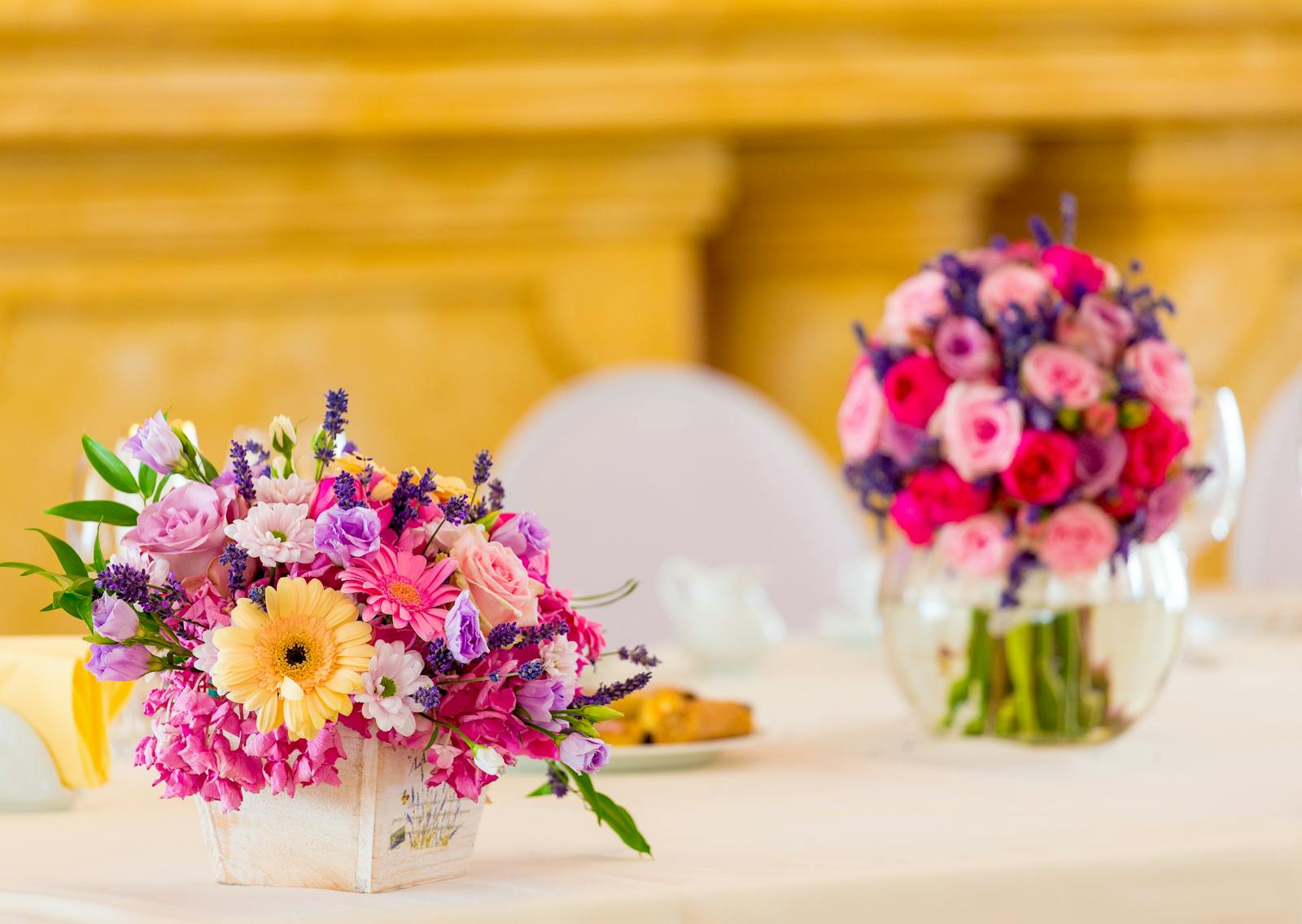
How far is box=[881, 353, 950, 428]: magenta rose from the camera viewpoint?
1.01 meters

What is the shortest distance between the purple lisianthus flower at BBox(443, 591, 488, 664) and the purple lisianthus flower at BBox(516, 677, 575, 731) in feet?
0.10

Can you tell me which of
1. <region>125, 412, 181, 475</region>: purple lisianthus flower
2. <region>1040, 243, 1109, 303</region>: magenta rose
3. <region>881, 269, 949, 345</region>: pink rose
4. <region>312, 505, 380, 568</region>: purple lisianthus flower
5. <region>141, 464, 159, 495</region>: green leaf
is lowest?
<region>312, 505, 380, 568</region>: purple lisianthus flower

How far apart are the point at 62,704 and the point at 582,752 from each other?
32 cm

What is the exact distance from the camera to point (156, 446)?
66 centimetres

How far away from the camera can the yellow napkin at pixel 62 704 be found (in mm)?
848

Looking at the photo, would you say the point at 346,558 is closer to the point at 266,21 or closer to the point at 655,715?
the point at 655,715

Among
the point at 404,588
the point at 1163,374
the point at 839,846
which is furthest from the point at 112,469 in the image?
the point at 1163,374

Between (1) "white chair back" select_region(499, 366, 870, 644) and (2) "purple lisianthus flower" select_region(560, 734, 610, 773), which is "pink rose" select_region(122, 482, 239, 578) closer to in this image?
(2) "purple lisianthus flower" select_region(560, 734, 610, 773)

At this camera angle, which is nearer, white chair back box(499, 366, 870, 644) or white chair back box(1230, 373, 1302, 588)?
white chair back box(499, 366, 870, 644)

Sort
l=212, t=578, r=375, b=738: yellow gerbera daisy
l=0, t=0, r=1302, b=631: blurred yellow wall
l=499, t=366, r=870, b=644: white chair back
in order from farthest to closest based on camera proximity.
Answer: l=0, t=0, r=1302, b=631: blurred yellow wall
l=499, t=366, r=870, b=644: white chair back
l=212, t=578, r=375, b=738: yellow gerbera daisy

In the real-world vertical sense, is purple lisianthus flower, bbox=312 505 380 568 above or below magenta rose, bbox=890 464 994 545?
below

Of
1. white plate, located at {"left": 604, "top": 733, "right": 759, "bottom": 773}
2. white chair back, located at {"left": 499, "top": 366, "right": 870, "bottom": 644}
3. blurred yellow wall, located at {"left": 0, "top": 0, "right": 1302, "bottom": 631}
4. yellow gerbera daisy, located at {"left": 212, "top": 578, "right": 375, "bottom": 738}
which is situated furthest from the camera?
blurred yellow wall, located at {"left": 0, "top": 0, "right": 1302, "bottom": 631}

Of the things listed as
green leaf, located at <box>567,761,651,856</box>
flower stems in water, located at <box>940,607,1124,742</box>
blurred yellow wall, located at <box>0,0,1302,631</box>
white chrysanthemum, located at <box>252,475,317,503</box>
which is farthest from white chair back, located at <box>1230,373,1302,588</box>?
white chrysanthemum, located at <box>252,475,317,503</box>

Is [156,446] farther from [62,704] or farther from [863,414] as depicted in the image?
[863,414]
